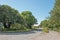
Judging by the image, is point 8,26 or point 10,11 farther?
point 8,26

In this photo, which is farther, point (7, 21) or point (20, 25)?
point (20, 25)

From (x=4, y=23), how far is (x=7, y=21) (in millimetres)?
2171

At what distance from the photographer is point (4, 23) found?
46375 mm

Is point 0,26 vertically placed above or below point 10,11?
below

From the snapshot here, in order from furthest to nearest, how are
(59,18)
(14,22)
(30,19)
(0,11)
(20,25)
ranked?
(30,19) → (20,25) → (14,22) → (0,11) → (59,18)

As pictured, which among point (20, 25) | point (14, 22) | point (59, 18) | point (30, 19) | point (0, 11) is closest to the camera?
point (59, 18)

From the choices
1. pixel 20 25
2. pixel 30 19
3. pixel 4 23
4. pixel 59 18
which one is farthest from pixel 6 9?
pixel 30 19

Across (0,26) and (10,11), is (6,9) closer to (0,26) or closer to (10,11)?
(10,11)

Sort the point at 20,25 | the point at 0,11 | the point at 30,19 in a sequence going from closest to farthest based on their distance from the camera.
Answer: the point at 0,11, the point at 20,25, the point at 30,19

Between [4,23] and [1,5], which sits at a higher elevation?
[1,5]

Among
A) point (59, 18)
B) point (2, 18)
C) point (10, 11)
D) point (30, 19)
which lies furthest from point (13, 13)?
point (30, 19)

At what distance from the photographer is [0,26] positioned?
48.6 meters

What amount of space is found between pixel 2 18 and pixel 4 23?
141 inches

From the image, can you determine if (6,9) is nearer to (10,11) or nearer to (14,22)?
(10,11)
